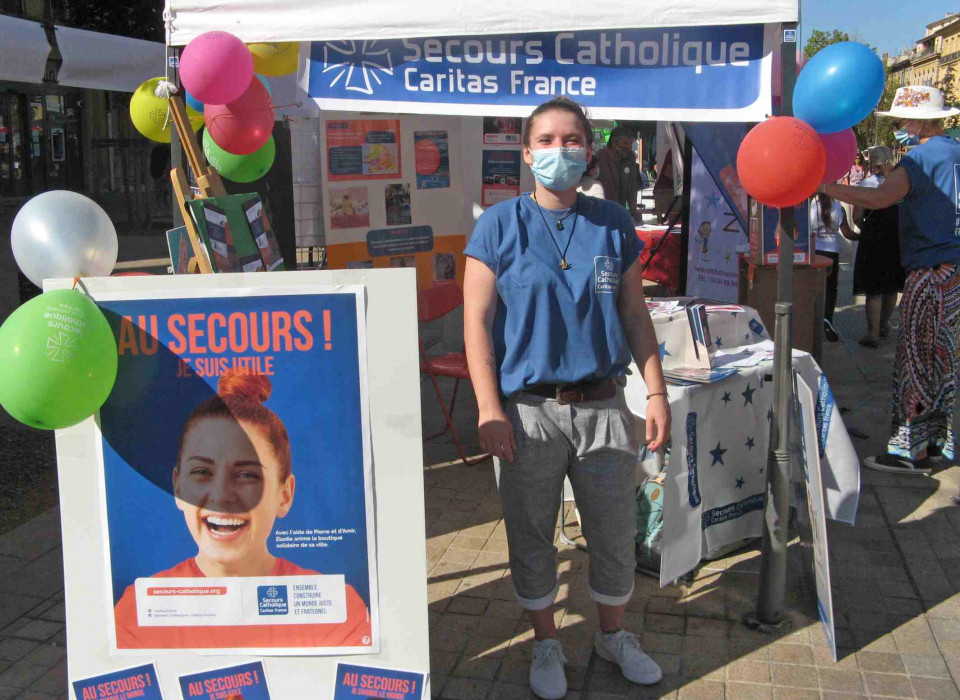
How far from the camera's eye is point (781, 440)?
320 cm

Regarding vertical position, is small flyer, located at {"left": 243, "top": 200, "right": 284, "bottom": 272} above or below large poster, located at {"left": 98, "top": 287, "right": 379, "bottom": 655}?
above

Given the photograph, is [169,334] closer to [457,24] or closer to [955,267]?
[457,24]

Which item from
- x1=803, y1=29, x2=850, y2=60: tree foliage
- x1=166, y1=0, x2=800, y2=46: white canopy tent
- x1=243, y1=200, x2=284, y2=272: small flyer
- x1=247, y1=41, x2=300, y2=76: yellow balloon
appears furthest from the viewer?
x1=803, y1=29, x2=850, y2=60: tree foliage

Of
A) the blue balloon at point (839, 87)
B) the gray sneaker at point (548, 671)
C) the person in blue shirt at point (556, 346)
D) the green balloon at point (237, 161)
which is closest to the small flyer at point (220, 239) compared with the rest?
the green balloon at point (237, 161)

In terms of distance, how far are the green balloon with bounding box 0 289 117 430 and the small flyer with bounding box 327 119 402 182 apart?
11.2 feet

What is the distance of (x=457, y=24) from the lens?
3.36 m

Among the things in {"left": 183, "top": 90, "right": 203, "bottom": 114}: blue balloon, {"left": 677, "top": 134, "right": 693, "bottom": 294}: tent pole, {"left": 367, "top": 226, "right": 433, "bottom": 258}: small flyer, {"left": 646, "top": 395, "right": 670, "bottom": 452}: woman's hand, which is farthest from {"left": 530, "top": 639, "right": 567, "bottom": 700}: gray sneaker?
{"left": 677, "top": 134, "right": 693, "bottom": 294}: tent pole

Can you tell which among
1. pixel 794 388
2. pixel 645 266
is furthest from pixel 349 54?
pixel 645 266

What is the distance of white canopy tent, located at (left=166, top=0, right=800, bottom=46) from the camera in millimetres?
3158

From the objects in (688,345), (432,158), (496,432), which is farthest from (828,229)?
(496,432)

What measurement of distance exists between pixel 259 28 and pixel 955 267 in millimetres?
3503

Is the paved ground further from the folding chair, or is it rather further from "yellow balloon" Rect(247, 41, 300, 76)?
"yellow balloon" Rect(247, 41, 300, 76)

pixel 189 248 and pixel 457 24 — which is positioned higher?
pixel 457 24

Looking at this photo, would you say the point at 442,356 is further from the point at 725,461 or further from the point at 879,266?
the point at 879,266
